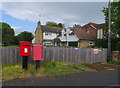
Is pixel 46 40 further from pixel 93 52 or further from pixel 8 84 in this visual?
pixel 8 84

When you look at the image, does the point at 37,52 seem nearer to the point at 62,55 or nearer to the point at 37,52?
the point at 37,52

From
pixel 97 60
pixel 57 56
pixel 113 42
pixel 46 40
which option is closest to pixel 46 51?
pixel 57 56

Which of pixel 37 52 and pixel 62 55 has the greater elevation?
pixel 37 52

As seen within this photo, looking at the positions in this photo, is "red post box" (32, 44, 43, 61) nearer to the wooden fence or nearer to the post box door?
the post box door

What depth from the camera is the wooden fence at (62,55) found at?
762 cm

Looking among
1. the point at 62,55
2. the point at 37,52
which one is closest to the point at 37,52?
the point at 37,52

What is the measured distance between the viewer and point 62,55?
9.47 m

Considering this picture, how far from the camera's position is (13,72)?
241 inches

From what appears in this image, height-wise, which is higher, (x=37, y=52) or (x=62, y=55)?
(x=37, y=52)

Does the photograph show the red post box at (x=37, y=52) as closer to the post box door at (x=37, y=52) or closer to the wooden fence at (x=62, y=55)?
the post box door at (x=37, y=52)

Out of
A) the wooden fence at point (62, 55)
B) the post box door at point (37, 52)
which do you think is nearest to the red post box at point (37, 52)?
the post box door at point (37, 52)

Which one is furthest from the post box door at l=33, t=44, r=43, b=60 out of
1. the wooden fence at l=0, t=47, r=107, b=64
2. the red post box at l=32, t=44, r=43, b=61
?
the wooden fence at l=0, t=47, r=107, b=64

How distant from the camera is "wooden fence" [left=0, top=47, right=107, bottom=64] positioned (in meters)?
7.62

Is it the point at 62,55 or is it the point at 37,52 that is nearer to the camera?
the point at 37,52
